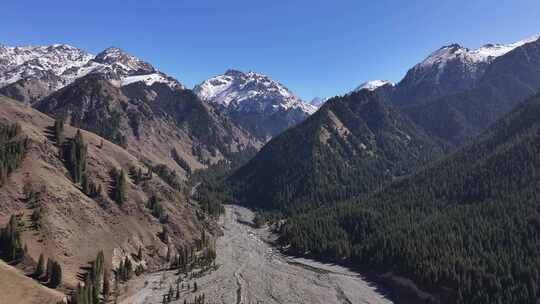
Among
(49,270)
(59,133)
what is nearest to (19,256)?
(49,270)

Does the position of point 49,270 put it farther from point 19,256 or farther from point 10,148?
point 10,148

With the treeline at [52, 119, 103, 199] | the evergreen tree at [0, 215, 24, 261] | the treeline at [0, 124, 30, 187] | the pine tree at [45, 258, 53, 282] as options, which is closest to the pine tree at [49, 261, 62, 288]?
the pine tree at [45, 258, 53, 282]

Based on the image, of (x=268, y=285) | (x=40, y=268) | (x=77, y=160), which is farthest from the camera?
(x=77, y=160)

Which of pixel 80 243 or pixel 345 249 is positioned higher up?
pixel 80 243

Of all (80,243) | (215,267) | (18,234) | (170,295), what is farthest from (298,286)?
(18,234)

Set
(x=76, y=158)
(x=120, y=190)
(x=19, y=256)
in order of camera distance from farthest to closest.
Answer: (x=120, y=190), (x=76, y=158), (x=19, y=256)

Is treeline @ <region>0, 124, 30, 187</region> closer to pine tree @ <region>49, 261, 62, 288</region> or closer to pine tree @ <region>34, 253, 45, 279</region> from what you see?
pine tree @ <region>34, 253, 45, 279</region>

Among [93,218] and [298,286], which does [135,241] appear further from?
[298,286]
